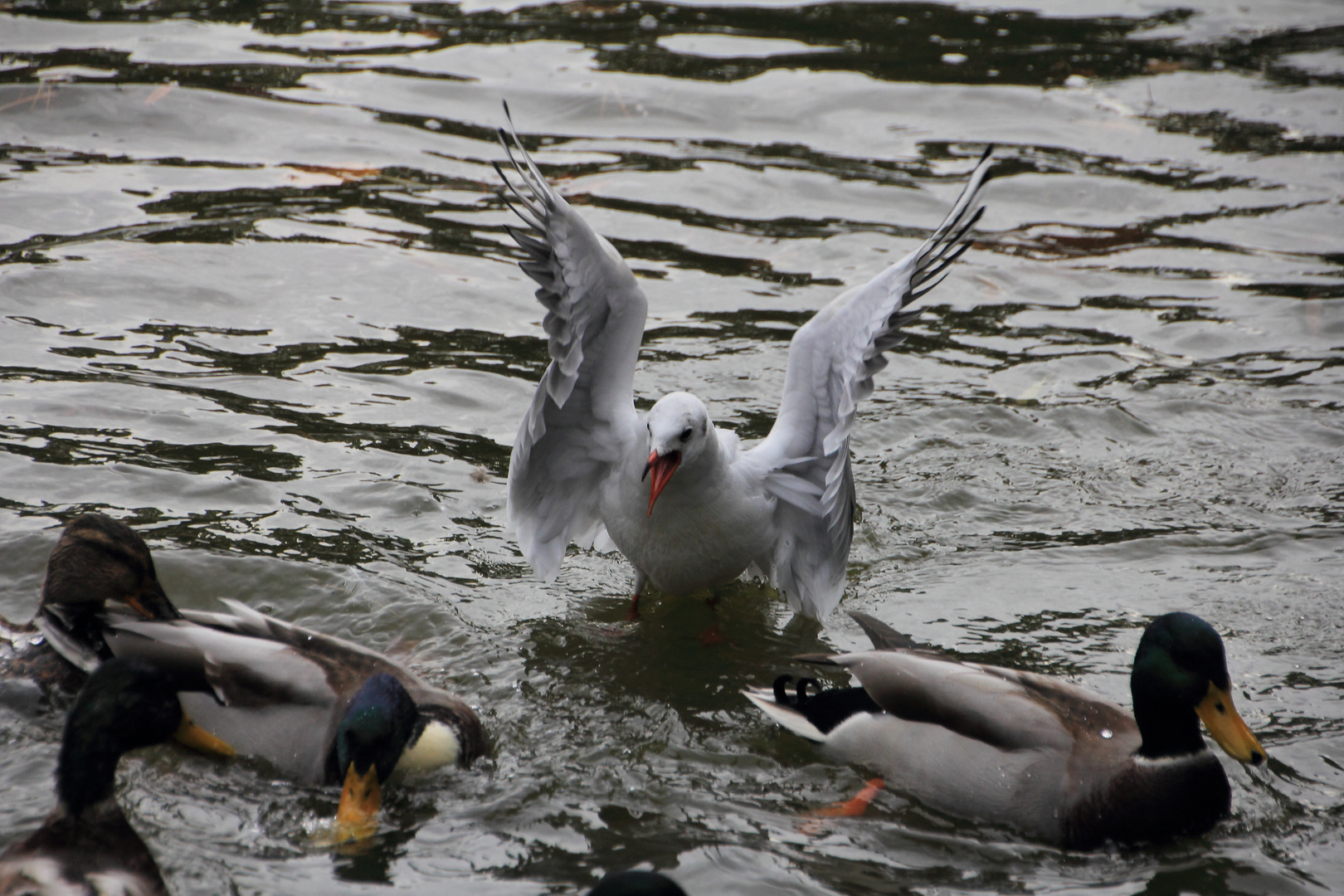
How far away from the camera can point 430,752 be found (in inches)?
182

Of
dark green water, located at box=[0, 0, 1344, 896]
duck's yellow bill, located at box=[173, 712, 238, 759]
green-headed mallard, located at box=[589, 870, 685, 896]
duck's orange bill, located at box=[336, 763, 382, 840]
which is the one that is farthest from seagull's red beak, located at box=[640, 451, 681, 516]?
green-headed mallard, located at box=[589, 870, 685, 896]

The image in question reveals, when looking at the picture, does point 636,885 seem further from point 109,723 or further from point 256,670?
point 256,670

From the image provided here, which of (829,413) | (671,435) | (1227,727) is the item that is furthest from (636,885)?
(829,413)

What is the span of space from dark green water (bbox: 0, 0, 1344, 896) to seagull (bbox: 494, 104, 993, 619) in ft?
1.13

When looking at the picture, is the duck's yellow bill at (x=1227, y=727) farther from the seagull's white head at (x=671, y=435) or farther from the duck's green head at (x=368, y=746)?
the duck's green head at (x=368, y=746)

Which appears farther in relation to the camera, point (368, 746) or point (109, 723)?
point (368, 746)

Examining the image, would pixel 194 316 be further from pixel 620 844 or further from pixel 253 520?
pixel 620 844

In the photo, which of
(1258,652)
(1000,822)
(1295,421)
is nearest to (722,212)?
(1295,421)

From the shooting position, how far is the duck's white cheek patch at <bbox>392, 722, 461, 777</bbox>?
4605mm

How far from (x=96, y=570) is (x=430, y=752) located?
1.44 metres

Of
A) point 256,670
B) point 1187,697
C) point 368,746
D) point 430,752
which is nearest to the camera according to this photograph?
point 368,746

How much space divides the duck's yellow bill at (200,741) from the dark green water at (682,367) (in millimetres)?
132

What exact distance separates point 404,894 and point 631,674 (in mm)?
1854

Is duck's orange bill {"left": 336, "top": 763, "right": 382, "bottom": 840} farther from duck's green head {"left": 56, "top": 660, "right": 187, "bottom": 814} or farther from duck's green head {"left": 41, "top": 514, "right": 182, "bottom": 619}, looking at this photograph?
duck's green head {"left": 41, "top": 514, "right": 182, "bottom": 619}
